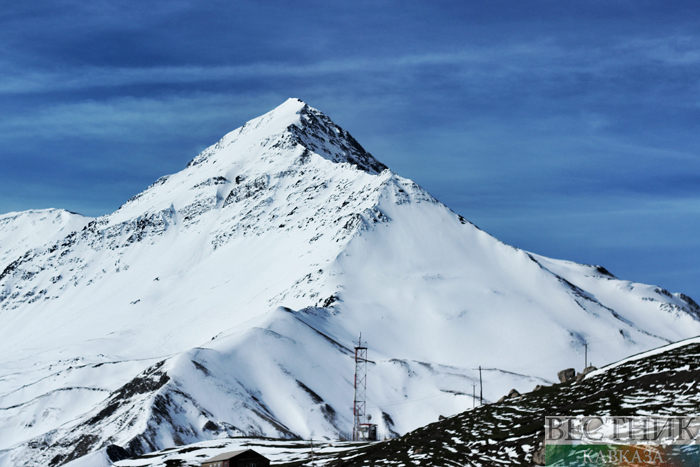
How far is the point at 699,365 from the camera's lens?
7850 cm

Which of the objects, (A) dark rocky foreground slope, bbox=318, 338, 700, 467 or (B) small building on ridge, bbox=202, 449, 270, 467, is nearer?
(A) dark rocky foreground slope, bbox=318, 338, 700, 467

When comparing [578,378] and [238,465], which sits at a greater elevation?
[578,378]

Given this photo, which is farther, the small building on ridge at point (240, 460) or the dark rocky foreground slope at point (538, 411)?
the small building on ridge at point (240, 460)

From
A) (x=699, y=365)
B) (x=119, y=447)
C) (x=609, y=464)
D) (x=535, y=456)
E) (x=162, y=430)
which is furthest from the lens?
(x=162, y=430)

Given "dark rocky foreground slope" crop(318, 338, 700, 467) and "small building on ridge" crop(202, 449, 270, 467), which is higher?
"dark rocky foreground slope" crop(318, 338, 700, 467)

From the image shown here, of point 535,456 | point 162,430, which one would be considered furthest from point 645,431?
point 162,430

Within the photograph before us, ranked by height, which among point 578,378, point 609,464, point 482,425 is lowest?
point 609,464

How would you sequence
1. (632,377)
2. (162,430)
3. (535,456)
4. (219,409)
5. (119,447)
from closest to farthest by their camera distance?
1. (535,456)
2. (632,377)
3. (119,447)
4. (162,430)
5. (219,409)

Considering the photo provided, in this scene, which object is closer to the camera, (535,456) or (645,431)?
(645,431)

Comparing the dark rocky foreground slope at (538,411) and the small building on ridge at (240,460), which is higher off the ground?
the dark rocky foreground slope at (538,411)

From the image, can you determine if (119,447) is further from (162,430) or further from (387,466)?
(387,466)

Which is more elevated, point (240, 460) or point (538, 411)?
point (538, 411)

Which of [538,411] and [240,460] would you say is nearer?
[538,411]

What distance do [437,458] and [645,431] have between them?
55538 mm
